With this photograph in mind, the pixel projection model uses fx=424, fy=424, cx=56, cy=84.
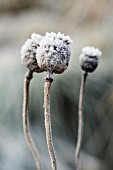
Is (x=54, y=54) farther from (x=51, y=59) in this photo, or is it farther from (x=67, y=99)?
(x=67, y=99)

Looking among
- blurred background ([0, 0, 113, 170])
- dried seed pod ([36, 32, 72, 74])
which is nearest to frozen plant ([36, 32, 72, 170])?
dried seed pod ([36, 32, 72, 74])

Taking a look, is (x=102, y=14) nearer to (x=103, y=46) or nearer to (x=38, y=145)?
(x=103, y=46)

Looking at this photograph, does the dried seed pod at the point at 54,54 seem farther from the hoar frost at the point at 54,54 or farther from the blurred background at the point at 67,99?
the blurred background at the point at 67,99

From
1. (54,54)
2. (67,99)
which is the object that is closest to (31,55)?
(54,54)

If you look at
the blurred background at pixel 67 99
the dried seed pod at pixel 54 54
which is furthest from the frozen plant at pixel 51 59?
the blurred background at pixel 67 99

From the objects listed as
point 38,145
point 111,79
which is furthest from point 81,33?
point 38,145

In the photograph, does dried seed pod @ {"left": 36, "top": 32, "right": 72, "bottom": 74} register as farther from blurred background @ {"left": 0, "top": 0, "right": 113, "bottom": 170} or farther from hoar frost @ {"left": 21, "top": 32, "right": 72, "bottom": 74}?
blurred background @ {"left": 0, "top": 0, "right": 113, "bottom": 170}
